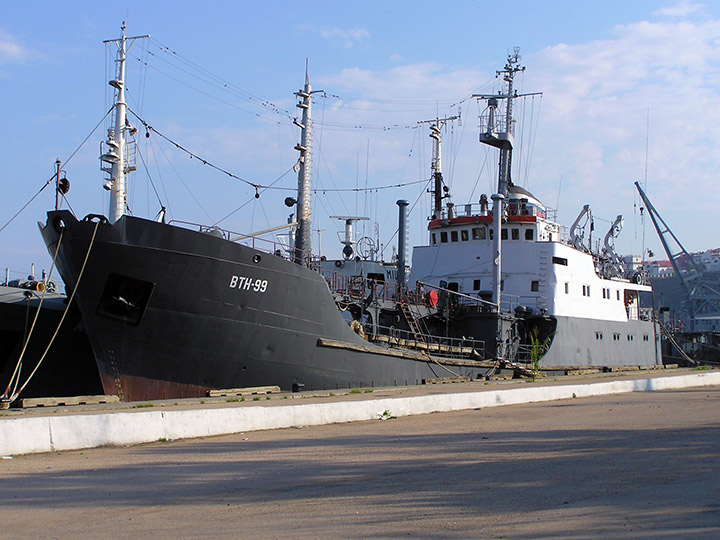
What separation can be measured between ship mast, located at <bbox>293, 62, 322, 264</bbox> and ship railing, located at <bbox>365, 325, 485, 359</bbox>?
3491 millimetres

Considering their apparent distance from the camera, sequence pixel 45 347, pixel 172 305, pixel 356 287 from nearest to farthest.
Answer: pixel 172 305
pixel 45 347
pixel 356 287

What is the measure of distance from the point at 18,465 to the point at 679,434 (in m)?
7.26

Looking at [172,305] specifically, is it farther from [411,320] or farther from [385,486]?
[385,486]

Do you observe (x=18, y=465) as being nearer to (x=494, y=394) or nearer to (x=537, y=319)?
(x=494, y=394)

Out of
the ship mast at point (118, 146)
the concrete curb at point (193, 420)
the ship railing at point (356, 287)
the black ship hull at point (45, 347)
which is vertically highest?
the ship mast at point (118, 146)

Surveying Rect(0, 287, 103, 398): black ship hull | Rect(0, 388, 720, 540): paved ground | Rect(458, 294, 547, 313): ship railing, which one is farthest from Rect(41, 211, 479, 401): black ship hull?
Rect(458, 294, 547, 313): ship railing

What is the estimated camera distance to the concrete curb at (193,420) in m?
8.14

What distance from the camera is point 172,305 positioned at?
1511cm

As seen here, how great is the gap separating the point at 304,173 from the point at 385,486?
16763 mm

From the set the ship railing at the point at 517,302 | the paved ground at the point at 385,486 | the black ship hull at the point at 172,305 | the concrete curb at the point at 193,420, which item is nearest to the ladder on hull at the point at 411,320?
the ship railing at the point at 517,302

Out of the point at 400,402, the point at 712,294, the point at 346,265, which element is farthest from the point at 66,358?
the point at 712,294

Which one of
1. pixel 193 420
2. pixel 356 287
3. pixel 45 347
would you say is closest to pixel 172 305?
pixel 45 347

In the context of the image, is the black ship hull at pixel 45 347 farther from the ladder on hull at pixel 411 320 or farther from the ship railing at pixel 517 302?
the ship railing at pixel 517 302

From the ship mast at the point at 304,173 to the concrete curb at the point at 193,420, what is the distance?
911 cm
